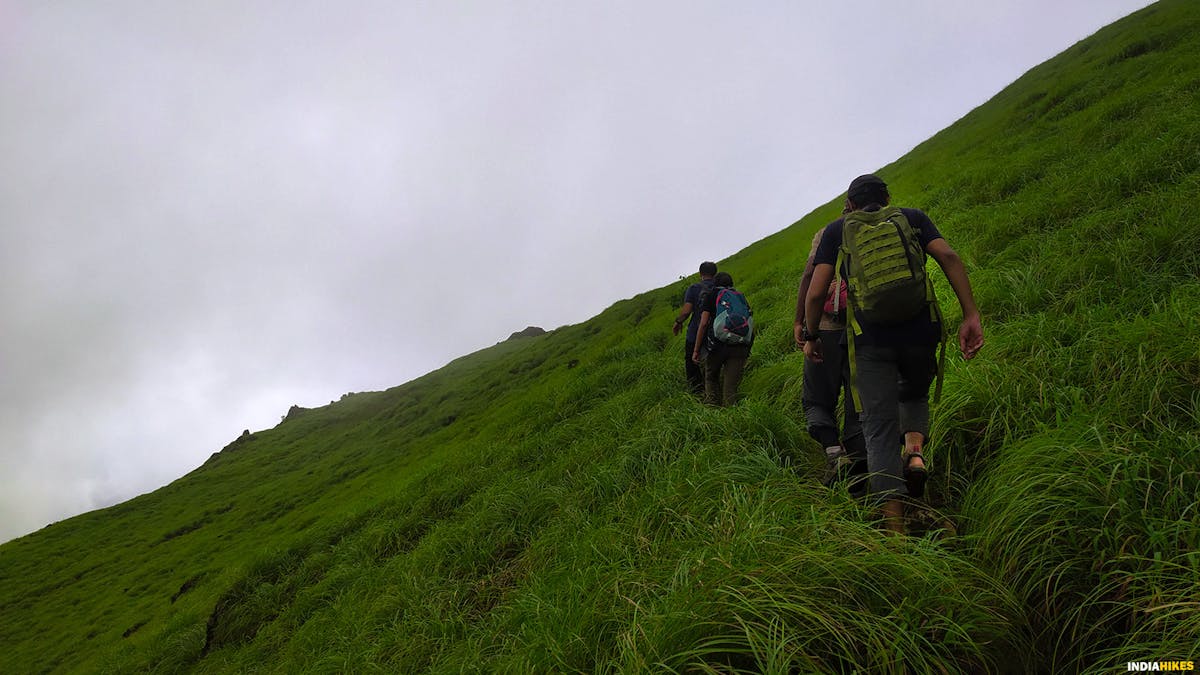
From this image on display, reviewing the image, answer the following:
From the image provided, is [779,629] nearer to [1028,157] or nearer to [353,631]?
[353,631]

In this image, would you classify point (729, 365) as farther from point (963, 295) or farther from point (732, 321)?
point (963, 295)

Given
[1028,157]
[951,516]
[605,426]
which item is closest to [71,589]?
[605,426]

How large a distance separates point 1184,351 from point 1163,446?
1.33 meters

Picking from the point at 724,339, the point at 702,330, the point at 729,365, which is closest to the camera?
the point at 724,339

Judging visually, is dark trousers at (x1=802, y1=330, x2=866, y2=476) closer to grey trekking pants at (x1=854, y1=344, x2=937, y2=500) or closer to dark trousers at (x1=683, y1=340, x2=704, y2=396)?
grey trekking pants at (x1=854, y1=344, x2=937, y2=500)

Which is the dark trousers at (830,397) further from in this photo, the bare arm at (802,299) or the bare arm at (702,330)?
the bare arm at (702,330)

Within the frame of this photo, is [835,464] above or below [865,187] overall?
below

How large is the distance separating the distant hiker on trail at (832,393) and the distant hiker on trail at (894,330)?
0.44m

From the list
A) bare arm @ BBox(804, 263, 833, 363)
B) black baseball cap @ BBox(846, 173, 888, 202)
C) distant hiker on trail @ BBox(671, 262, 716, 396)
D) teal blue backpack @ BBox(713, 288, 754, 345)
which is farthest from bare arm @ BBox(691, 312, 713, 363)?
black baseball cap @ BBox(846, 173, 888, 202)

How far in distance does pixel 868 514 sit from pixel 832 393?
1.36m

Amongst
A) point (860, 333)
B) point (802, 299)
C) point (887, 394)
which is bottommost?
point (887, 394)

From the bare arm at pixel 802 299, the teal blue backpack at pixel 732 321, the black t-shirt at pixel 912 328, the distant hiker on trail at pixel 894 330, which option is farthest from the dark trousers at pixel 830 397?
the teal blue backpack at pixel 732 321

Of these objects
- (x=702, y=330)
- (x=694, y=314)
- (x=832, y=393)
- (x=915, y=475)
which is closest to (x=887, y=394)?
(x=915, y=475)

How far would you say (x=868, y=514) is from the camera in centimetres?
338
